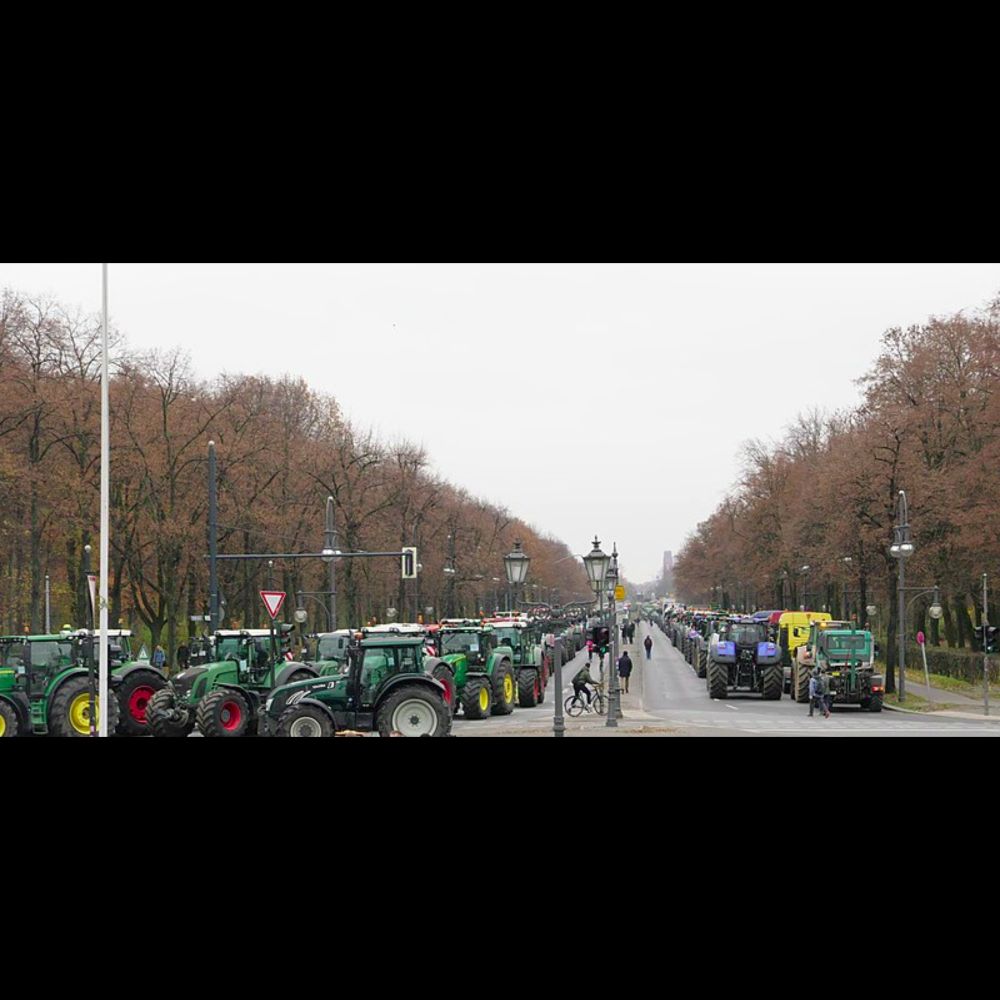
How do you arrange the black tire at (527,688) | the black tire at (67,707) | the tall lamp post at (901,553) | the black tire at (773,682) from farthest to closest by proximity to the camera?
the black tire at (773,682), the black tire at (527,688), the tall lamp post at (901,553), the black tire at (67,707)

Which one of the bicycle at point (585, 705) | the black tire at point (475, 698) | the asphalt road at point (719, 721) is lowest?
the asphalt road at point (719, 721)

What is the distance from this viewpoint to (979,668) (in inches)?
1515

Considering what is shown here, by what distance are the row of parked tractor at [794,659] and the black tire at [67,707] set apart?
1556 centimetres

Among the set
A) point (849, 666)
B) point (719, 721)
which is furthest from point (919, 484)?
point (719, 721)

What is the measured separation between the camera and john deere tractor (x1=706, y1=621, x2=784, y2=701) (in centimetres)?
3569

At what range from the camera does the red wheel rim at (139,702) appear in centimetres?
2214

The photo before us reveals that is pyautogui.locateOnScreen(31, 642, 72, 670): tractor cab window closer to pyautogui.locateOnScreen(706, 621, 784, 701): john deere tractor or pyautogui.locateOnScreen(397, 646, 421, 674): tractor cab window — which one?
pyautogui.locateOnScreen(397, 646, 421, 674): tractor cab window

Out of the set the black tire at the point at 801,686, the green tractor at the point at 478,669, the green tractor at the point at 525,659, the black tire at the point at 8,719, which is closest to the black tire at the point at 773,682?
the black tire at the point at 801,686

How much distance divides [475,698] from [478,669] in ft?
7.64

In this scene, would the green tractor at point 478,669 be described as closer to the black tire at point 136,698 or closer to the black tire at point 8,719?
the black tire at point 136,698
